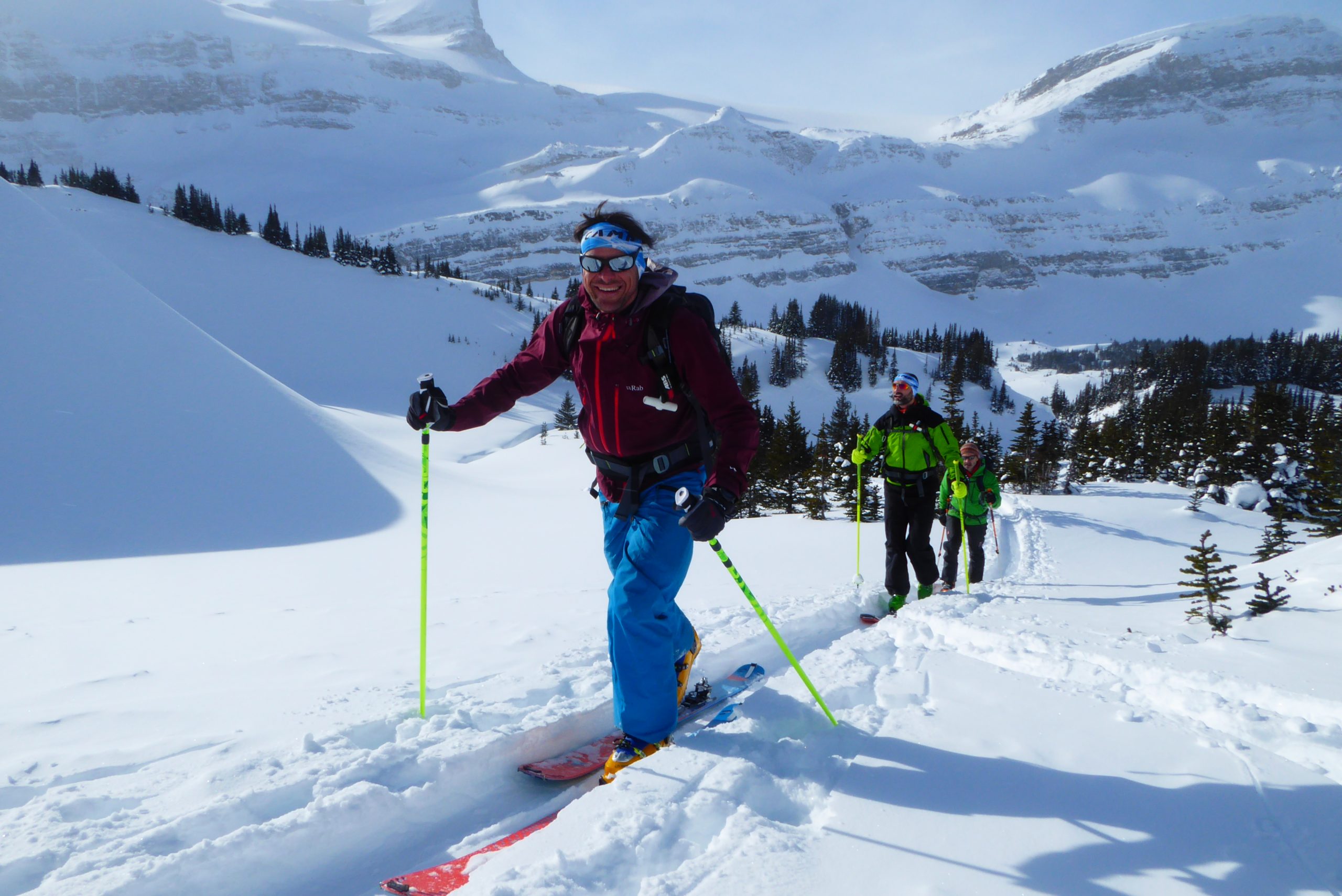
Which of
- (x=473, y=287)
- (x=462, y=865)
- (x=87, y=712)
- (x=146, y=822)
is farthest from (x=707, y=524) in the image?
(x=473, y=287)

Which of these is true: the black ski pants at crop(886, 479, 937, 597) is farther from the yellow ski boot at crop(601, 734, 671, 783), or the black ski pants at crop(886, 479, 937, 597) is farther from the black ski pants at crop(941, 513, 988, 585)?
the yellow ski boot at crop(601, 734, 671, 783)

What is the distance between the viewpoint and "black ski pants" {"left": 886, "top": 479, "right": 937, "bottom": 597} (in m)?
7.45

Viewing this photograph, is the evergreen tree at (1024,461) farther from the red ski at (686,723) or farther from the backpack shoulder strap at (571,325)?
the backpack shoulder strap at (571,325)

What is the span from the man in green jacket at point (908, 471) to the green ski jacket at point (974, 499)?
1.71 m

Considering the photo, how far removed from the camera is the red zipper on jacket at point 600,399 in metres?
3.29

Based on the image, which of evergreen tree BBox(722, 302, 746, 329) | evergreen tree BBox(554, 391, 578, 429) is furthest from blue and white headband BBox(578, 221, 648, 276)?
evergreen tree BBox(722, 302, 746, 329)

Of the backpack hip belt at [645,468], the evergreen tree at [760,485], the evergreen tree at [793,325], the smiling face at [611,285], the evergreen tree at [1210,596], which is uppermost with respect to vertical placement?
the evergreen tree at [793,325]

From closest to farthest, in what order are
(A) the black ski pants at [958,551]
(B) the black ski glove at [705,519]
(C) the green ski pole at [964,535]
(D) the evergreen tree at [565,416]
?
(B) the black ski glove at [705,519] → (C) the green ski pole at [964,535] → (A) the black ski pants at [958,551] → (D) the evergreen tree at [565,416]

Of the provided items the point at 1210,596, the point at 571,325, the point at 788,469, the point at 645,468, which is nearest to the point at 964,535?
the point at 1210,596

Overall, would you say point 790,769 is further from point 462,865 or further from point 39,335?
point 39,335

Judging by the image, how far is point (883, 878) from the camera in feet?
7.19

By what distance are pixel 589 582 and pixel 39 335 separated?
13.2 m

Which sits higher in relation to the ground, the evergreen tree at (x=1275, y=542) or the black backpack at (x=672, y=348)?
the black backpack at (x=672, y=348)

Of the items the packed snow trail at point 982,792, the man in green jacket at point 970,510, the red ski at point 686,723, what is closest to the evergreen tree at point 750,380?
the man in green jacket at point 970,510
